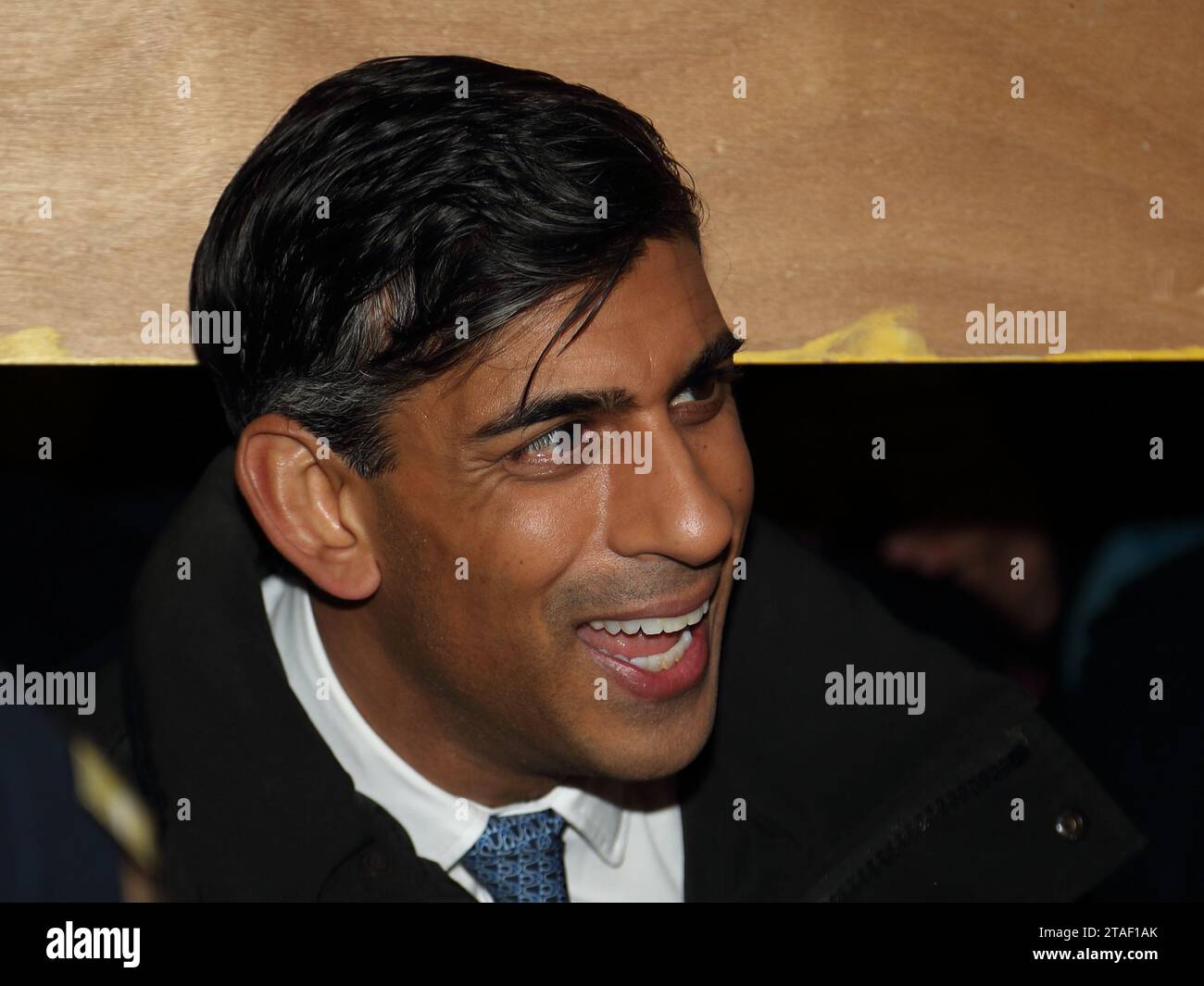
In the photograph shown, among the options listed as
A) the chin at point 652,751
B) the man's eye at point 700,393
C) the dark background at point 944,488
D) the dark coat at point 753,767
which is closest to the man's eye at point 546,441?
the man's eye at point 700,393

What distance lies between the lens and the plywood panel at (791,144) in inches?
42.4

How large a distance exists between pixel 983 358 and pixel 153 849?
0.96m

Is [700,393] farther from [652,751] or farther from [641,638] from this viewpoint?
[652,751]

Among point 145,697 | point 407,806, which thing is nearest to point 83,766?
point 145,697

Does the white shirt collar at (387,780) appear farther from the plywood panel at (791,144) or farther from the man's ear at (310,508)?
the plywood panel at (791,144)

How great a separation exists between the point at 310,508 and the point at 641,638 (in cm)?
37

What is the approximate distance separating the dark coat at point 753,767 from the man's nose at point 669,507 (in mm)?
412

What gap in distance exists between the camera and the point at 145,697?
1.37 metres

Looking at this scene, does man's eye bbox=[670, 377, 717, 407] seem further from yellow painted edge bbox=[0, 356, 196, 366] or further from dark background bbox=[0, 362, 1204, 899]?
dark background bbox=[0, 362, 1204, 899]

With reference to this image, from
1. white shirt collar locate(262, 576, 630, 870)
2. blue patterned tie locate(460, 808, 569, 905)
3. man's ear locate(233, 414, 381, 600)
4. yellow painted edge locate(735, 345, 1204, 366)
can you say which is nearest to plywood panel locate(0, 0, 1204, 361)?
yellow painted edge locate(735, 345, 1204, 366)

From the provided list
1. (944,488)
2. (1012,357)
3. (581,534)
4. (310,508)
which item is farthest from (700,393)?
(944,488)

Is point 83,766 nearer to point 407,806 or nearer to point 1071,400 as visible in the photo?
point 407,806

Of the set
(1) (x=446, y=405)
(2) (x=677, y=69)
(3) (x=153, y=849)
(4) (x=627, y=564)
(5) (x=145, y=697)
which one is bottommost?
(3) (x=153, y=849)

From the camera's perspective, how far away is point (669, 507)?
3.98 feet
